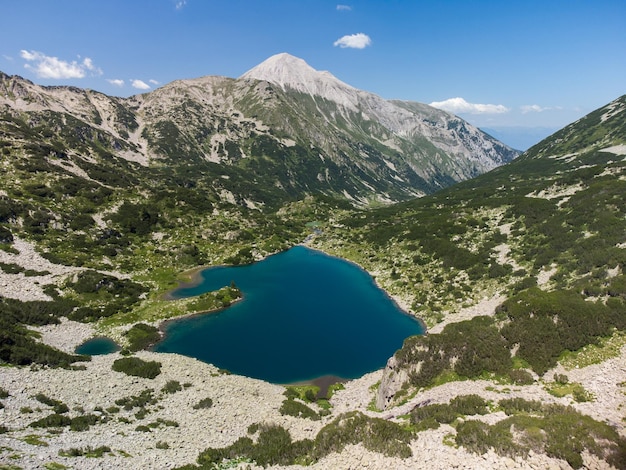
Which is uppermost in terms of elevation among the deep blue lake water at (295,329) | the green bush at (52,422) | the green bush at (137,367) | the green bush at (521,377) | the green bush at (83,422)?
the green bush at (52,422)

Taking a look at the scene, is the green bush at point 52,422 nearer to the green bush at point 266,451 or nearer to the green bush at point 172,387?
the green bush at point 172,387

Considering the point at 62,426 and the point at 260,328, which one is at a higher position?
the point at 62,426

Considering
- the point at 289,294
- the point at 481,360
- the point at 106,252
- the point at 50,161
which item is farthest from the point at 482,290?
the point at 50,161

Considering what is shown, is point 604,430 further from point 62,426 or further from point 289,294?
point 289,294

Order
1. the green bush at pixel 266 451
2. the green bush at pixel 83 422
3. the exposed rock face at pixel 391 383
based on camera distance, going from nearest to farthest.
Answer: the green bush at pixel 266 451 → the green bush at pixel 83 422 → the exposed rock face at pixel 391 383

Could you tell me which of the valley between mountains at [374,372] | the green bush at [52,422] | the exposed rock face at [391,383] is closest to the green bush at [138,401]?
the valley between mountains at [374,372]
